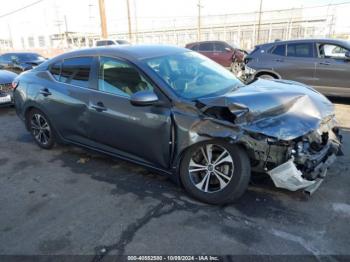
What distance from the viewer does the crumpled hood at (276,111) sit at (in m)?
2.87

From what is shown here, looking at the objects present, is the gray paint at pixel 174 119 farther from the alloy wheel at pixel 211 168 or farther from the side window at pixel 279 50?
the side window at pixel 279 50

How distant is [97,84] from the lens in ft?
12.6

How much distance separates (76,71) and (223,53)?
12.8 metres

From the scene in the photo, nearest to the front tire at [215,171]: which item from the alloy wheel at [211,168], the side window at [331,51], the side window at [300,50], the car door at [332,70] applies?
the alloy wheel at [211,168]

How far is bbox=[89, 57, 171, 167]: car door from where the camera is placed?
10.9 ft

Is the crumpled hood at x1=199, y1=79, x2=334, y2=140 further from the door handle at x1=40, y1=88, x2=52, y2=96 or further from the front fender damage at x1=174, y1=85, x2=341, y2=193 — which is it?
the door handle at x1=40, y1=88, x2=52, y2=96

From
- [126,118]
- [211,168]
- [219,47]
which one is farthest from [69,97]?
[219,47]

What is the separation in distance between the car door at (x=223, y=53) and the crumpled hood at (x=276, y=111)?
1283cm

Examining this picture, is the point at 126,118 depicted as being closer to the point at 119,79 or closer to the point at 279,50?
the point at 119,79

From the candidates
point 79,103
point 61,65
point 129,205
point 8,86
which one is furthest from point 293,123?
point 8,86

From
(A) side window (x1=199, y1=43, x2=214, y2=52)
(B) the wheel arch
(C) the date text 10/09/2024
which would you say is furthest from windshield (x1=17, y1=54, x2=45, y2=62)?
(C) the date text 10/09/2024

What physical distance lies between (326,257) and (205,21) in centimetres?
4849

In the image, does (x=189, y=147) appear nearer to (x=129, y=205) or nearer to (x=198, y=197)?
(x=198, y=197)

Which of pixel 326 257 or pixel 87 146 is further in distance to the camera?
pixel 87 146
